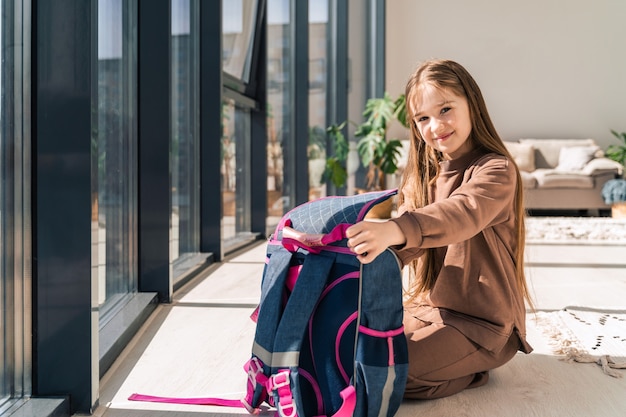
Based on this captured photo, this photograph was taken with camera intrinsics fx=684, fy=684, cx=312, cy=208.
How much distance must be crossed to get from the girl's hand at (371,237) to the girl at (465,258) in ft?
0.88

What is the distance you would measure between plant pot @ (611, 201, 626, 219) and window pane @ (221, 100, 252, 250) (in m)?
4.21

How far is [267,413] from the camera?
137 cm

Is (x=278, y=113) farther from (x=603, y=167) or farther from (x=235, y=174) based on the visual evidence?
(x=603, y=167)

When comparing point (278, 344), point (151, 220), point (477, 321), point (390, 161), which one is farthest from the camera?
point (390, 161)

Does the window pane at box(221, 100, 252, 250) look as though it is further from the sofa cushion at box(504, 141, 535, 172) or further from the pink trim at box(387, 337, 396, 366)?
the sofa cushion at box(504, 141, 535, 172)

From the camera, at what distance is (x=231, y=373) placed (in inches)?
64.2

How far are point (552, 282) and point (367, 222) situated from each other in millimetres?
2176

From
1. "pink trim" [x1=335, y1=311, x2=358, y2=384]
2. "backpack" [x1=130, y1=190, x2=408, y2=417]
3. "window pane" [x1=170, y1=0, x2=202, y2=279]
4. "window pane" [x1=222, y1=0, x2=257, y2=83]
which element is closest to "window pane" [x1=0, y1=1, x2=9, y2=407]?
"backpack" [x1=130, y1=190, x2=408, y2=417]

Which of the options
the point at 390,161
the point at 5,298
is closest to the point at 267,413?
the point at 5,298

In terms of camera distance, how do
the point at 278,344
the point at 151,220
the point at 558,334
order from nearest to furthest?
the point at 278,344 → the point at 558,334 → the point at 151,220

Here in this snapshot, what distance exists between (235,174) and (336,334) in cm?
287

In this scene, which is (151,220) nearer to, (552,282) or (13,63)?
(13,63)

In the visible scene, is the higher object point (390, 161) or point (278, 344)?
point (390, 161)

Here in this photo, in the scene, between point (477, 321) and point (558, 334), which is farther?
point (558, 334)
